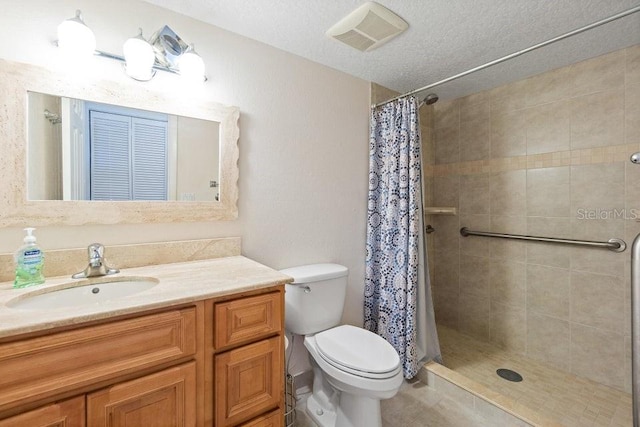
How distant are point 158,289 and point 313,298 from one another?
838 mm

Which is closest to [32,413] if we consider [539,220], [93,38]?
[93,38]

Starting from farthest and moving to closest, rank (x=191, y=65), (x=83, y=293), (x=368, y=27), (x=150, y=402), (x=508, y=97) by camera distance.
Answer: (x=508, y=97) → (x=368, y=27) → (x=191, y=65) → (x=83, y=293) → (x=150, y=402)

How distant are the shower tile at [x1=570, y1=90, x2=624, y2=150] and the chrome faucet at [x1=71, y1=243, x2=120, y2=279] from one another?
274cm

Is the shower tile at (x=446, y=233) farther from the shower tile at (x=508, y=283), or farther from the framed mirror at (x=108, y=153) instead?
the framed mirror at (x=108, y=153)

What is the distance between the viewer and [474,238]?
8.07ft

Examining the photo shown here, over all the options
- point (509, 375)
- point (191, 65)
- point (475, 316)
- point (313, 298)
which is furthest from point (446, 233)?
point (191, 65)

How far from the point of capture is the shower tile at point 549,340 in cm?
196

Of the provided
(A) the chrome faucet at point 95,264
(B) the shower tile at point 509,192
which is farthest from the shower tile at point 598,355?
(A) the chrome faucet at point 95,264

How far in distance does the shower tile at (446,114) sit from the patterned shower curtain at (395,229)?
0.88m

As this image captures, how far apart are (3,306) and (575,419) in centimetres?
252

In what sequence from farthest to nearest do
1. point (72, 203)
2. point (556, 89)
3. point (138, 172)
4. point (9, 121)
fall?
point (556, 89), point (138, 172), point (72, 203), point (9, 121)

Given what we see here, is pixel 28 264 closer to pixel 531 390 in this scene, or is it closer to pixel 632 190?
pixel 531 390

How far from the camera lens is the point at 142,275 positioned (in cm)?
115

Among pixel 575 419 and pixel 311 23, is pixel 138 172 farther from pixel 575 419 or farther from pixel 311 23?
pixel 575 419
